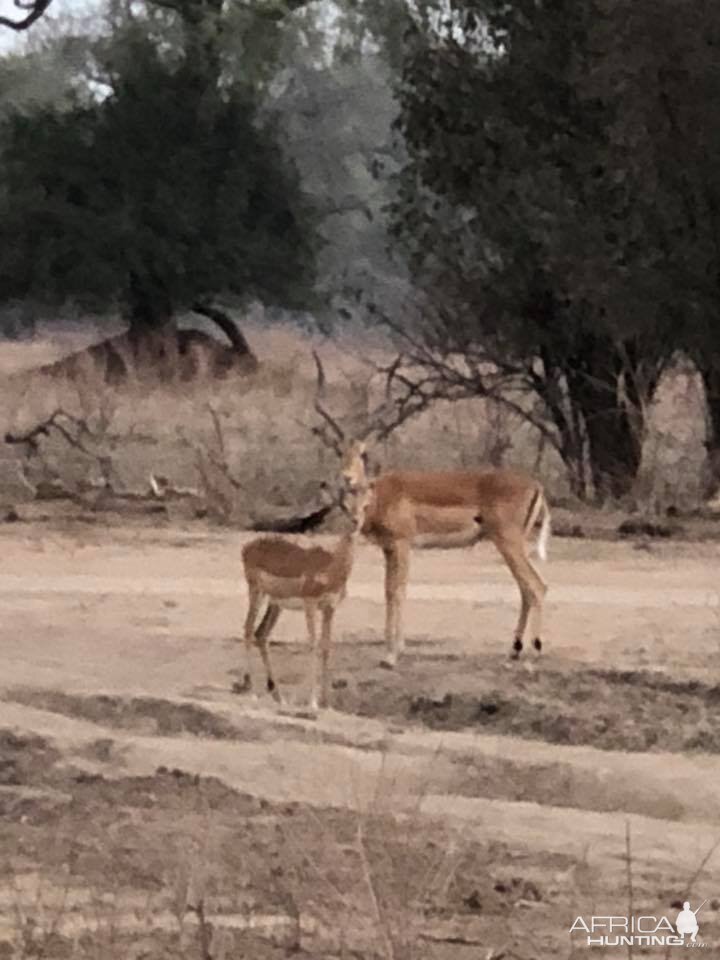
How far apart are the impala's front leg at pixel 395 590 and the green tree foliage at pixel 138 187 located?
44.9 ft

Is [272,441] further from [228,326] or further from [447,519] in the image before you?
[228,326]

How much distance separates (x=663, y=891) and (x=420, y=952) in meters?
0.81

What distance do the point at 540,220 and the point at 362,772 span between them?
6479 mm

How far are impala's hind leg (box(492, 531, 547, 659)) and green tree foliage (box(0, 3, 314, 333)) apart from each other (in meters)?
13.5

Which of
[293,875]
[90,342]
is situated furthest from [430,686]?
[90,342]

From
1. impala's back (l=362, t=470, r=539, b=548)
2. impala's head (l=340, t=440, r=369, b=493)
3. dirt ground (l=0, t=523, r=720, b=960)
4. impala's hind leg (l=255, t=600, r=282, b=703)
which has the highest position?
impala's head (l=340, t=440, r=369, b=493)

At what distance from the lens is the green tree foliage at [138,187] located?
68.9 feet

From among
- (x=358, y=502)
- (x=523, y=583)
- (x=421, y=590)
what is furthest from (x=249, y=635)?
(x=421, y=590)

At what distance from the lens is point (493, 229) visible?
12531 millimetres

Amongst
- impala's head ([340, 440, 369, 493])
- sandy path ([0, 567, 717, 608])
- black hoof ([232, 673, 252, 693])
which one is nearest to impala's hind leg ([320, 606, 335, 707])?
black hoof ([232, 673, 252, 693])

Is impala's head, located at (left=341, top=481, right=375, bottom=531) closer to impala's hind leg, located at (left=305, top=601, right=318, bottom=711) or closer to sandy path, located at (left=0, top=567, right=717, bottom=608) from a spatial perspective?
impala's hind leg, located at (left=305, top=601, right=318, bottom=711)

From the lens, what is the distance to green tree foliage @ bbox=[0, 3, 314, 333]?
21.0 metres

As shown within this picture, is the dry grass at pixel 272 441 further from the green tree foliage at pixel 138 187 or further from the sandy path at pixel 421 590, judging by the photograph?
the green tree foliage at pixel 138 187

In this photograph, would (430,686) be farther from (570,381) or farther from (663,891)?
(570,381)
